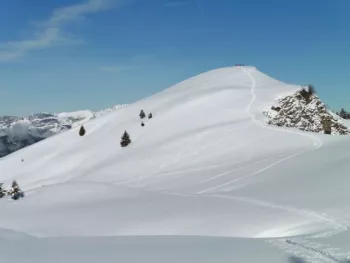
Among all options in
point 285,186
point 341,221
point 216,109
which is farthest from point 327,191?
point 216,109

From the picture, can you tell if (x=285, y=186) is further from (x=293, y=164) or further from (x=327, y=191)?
(x=293, y=164)

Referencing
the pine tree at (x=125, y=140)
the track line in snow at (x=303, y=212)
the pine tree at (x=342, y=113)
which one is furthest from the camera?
the pine tree at (x=342, y=113)

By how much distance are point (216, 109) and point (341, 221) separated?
1847 inches

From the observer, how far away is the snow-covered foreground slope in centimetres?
1396

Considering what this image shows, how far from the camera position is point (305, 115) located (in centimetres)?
5425

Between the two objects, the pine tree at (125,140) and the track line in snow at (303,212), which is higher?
the pine tree at (125,140)

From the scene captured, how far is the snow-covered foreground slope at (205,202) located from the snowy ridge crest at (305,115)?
2323 mm

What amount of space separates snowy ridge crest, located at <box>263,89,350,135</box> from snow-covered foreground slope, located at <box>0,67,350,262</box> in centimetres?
232

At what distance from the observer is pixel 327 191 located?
20016mm

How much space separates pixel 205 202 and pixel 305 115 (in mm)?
37305

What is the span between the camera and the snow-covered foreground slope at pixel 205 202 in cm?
1396

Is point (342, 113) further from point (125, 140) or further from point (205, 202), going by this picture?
point (205, 202)

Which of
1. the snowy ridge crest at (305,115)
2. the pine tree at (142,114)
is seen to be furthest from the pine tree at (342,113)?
the pine tree at (142,114)

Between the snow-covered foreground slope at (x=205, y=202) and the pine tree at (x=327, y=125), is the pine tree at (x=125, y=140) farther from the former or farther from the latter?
the pine tree at (x=327, y=125)
